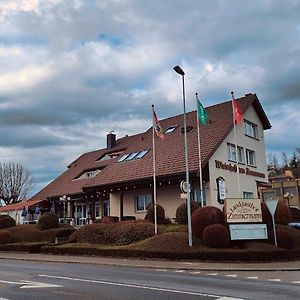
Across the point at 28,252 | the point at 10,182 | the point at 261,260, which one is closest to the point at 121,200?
the point at 28,252

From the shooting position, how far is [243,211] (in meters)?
23.6

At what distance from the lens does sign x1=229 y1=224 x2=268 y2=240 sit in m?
22.6

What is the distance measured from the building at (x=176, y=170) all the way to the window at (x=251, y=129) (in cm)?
8

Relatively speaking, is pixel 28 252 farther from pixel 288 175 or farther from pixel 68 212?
pixel 288 175

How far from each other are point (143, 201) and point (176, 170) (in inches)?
196

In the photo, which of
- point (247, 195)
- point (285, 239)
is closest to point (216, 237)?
point (285, 239)

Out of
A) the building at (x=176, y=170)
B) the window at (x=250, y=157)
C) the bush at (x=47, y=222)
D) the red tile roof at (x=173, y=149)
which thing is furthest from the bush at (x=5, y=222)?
the window at (x=250, y=157)

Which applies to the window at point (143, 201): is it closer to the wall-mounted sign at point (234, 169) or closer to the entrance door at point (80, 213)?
the wall-mounted sign at point (234, 169)

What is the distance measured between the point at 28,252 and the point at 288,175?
207 ft

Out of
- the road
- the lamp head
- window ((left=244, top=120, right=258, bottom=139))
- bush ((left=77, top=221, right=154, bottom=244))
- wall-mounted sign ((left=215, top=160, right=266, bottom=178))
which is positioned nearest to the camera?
the road

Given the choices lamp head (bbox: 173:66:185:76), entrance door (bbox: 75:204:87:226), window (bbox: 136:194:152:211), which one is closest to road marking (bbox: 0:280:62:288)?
lamp head (bbox: 173:66:185:76)

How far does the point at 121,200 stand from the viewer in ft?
113

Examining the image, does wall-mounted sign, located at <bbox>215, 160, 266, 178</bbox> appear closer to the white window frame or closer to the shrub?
the white window frame

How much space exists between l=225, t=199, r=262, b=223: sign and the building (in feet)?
19.8
